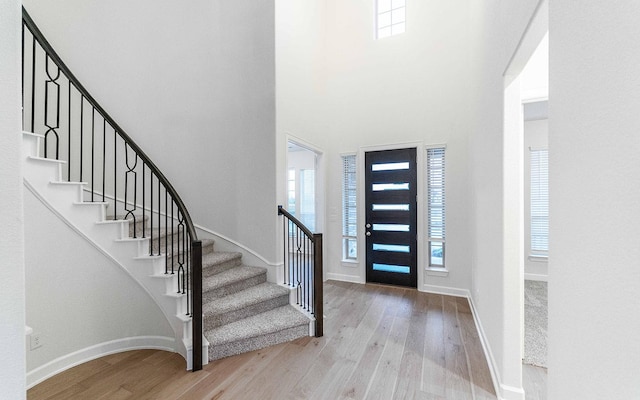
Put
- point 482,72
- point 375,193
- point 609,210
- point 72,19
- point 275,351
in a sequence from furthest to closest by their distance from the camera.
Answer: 1. point 375,193
2. point 72,19
3. point 482,72
4. point 275,351
5. point 609,210

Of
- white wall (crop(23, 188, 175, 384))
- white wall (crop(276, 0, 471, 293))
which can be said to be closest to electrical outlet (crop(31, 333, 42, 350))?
white wall (crop(23, 188, 175, 384))

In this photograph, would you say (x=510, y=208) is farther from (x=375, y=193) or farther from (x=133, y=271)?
(x=133, y=271)

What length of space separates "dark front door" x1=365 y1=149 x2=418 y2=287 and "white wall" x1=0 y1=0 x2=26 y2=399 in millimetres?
4157

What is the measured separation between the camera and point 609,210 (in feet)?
2.46

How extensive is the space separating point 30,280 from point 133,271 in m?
0.69

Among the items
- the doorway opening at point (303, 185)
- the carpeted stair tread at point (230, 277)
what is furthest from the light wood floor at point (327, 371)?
the doorway opening at point (303, 185)

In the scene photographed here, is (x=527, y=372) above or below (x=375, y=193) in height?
below

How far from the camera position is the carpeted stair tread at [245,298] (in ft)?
8.91

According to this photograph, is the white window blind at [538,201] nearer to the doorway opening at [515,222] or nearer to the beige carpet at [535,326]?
the beige carpet at [535,326]

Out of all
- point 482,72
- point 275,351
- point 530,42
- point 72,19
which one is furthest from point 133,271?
point 482,72

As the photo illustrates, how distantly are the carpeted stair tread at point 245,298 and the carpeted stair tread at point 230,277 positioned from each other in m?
0.14

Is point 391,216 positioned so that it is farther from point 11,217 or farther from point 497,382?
point 11,217

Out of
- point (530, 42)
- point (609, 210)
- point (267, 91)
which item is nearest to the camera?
point (609, 210)

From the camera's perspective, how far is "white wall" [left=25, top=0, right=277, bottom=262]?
139 inches
